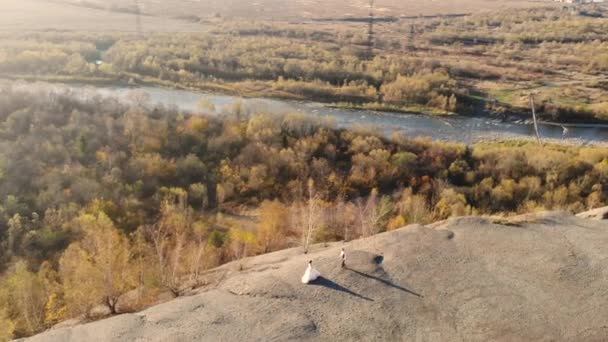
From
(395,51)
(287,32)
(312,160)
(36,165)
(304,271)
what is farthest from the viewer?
(287,32)

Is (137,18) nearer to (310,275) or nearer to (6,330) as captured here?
(6,330)

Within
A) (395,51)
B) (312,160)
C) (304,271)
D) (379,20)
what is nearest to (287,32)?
(395,51)

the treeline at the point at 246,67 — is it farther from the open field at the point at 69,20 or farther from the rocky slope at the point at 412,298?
the rocky slope at the point at 412,298

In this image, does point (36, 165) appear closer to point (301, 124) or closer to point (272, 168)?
point (272, 168)

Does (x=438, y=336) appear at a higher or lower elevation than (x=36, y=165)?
higher

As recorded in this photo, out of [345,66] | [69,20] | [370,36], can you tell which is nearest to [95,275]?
[345,66]

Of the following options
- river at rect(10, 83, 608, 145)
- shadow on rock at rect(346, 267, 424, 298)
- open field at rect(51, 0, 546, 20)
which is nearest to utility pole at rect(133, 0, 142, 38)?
open field at rect(51, 0, 546, 20)
